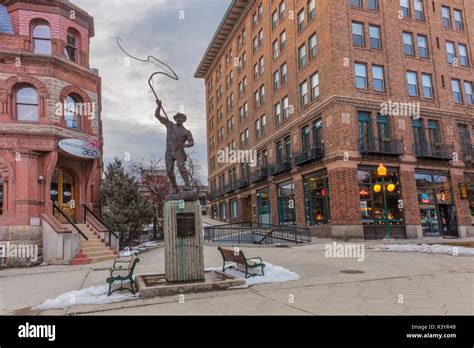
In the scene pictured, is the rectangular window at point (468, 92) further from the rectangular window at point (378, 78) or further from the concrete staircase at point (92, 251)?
the concrete staircase at point (92, 251)

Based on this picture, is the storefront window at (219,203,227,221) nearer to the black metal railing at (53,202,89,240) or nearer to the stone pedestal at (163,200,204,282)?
the black metal railing at (53,202,89,240)

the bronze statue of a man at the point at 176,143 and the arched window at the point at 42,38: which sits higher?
the arched window at the point at 42,38

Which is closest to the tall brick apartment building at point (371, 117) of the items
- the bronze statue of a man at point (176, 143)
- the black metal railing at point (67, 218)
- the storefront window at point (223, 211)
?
the bronze statue of a man at point (176, 143)

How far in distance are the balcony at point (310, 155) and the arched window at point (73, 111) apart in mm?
14181

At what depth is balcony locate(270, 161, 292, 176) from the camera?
2756 cm

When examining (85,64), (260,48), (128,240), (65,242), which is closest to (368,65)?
(260,48)

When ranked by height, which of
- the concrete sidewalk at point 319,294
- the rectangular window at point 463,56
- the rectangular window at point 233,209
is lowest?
the concrete sidewalk at point 319,294

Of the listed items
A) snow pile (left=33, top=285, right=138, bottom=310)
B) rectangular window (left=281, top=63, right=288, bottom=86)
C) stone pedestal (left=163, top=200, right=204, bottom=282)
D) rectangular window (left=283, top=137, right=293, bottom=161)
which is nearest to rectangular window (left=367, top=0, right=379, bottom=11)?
rectangular window (left=281, top=63, right=288, bottom=86)

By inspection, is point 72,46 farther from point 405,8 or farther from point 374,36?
point 405,8

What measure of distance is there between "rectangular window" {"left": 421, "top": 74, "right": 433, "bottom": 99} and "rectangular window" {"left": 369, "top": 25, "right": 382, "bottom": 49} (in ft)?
14.4

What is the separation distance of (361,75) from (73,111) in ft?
59.1

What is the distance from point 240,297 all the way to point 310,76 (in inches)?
850

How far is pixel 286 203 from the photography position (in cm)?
2878

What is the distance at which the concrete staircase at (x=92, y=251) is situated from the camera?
14.7 meters
